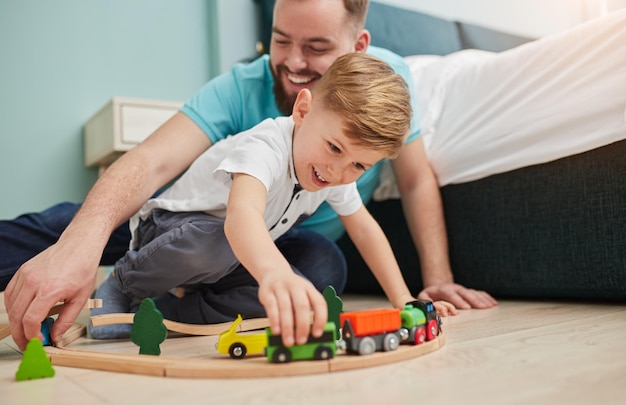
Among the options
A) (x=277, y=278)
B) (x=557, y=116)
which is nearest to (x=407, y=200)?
(x=557, y=116)

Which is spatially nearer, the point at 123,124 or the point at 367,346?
the point at 367,346

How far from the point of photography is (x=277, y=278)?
70 centimetres

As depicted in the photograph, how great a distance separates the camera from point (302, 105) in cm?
102

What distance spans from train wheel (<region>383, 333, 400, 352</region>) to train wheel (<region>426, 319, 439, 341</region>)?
0.27ft

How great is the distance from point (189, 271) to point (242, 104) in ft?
1.63

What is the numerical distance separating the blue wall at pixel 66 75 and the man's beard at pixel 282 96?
3.68ft

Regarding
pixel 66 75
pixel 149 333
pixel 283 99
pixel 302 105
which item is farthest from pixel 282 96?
pixel 66 75

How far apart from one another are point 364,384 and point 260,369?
0.12 m

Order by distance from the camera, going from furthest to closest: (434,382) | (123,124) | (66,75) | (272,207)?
(66,75)
(123,124)
(272,207)
(434,382)

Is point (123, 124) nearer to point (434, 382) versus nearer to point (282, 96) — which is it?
point (282, 96)

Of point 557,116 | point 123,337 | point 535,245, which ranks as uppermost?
point 557,116

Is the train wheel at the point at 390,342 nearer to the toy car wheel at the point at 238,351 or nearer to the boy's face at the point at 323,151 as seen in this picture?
the toy car wheel at the point at 238,351

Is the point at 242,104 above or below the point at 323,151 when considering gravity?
above

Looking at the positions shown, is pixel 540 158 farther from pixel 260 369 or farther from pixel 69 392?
pixel 69 392
